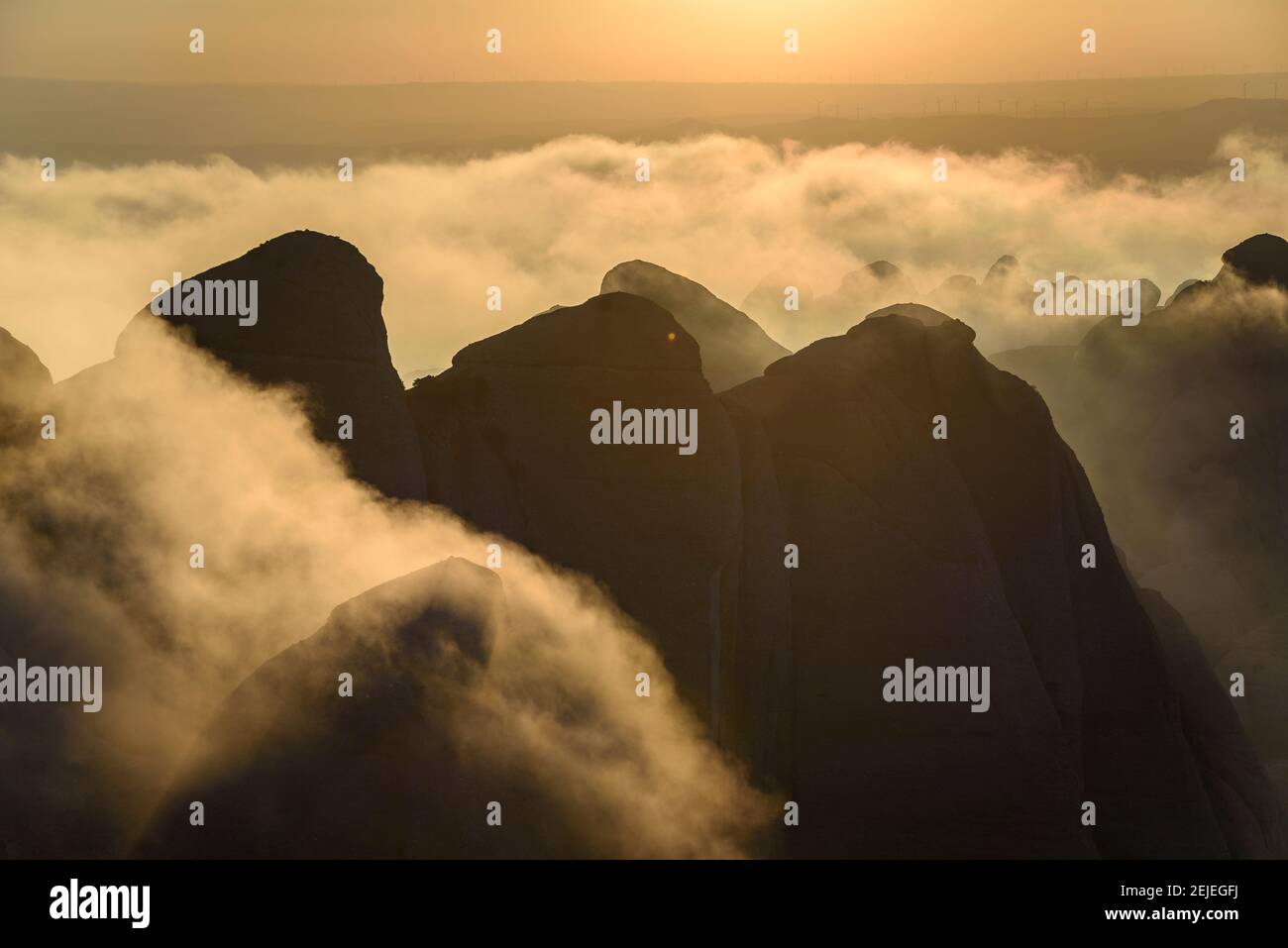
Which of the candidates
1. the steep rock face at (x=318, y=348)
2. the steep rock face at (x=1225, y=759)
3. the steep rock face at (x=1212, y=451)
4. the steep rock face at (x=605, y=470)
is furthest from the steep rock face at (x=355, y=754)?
the steep rock face at (x=1212, y=451)

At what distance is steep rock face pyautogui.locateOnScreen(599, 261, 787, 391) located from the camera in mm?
59606

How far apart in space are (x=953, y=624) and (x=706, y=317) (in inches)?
1055

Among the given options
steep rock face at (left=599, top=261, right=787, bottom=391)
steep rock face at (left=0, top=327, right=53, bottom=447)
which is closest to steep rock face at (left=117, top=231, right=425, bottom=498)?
steep rock face at (left=0, top=327, right=53, bottom=447)

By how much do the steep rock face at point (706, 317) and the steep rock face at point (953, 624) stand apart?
20429 mm

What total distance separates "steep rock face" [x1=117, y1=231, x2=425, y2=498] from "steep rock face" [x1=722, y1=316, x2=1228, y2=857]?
6.69m

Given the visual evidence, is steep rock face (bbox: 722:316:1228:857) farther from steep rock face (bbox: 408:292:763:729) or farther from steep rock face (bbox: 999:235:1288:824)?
steep rock face (bbox: 999:235:1288:824)

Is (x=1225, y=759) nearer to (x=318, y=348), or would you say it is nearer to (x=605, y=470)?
(x=605, y=470)

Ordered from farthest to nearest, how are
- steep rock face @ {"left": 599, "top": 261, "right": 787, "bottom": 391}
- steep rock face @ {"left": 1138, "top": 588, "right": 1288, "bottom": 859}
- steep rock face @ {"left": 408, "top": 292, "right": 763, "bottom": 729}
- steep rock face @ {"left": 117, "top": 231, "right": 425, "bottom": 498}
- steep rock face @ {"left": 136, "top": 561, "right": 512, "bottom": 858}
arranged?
steep rock face @ {"left": 599, "top": 261, "right": 787, "bottom": 391} < steep rock face @ {"left": 1138, "top": 588, "right": 1288, "bottom": 859} < steep rock face @ {"left": 408, "top": 292, "right": 763, "bottom": 729} < steep rock face @ {"left": 117, "top": 231, "right": 425, "bottom": 498} < steep rock face @ {"left": 136, "top": 561, "right": 512, "bottom": 858}

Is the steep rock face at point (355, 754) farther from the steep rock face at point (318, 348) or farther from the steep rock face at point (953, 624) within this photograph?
the steep rock face at point (953, 624)

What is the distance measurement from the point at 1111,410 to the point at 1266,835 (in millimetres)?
29623

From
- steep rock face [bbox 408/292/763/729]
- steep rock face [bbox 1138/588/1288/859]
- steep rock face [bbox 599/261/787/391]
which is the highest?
steep rock face [bbox 599/261/787/391]
